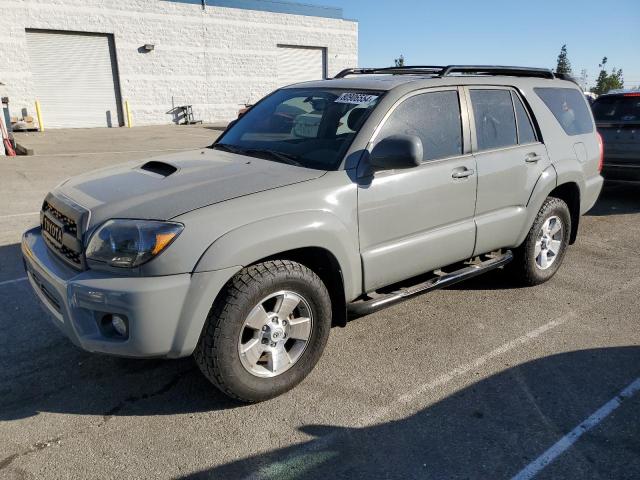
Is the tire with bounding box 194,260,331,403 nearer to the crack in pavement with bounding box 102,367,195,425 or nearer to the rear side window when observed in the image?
the crack in pavement with bounding box 102,367,195,425

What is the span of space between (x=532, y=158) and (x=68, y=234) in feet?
11.6

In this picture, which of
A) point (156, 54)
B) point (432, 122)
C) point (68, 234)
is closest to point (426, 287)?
point (432, 122)

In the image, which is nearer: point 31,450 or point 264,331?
point 31,450

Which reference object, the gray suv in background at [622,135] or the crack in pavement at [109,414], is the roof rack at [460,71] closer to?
the crack in pavement at [109,414]

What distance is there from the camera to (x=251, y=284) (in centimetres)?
275

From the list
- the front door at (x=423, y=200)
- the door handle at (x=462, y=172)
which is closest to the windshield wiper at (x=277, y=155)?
the front door at (x=423, y=200)

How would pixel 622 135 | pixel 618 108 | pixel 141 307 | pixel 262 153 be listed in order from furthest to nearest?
pixel 618 108 < pixel 622 135 < pixel 262 153 < pixel 141 307

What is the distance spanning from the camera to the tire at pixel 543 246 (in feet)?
14.9

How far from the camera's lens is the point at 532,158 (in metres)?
4.33

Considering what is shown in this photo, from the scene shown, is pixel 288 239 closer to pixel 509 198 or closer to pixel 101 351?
pixel 101 351

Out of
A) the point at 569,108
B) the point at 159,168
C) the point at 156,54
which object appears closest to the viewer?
the point at 159,168

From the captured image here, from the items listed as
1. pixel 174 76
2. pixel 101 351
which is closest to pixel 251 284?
pixel 101 351

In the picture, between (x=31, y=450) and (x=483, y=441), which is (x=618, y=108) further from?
(x=31, y=450)

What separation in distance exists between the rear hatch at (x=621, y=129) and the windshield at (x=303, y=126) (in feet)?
19.6
